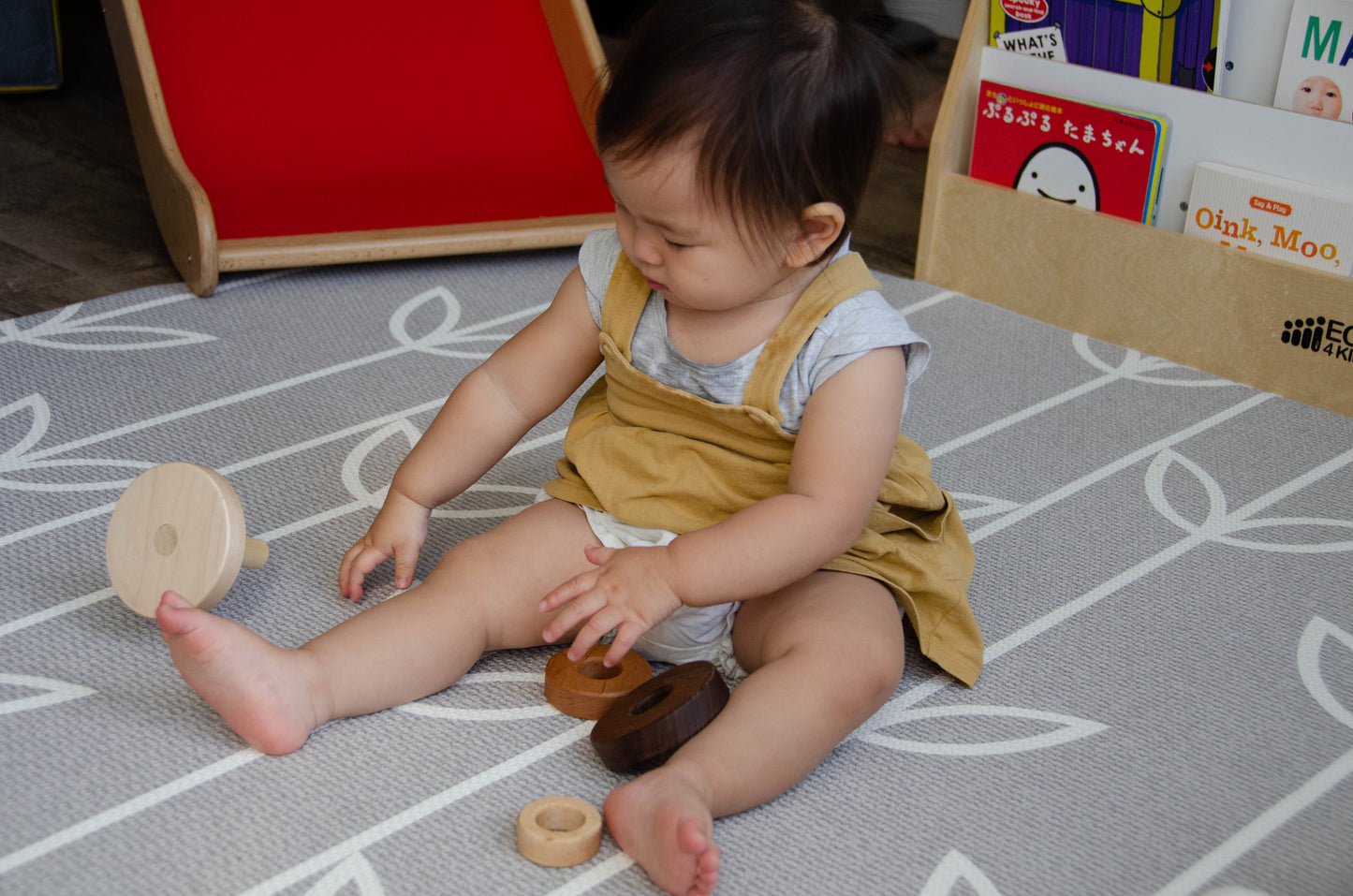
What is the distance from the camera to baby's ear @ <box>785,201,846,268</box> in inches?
26.3

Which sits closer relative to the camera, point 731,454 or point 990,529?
point 731,454

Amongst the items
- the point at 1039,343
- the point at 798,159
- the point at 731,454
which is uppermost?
the point at 798,159

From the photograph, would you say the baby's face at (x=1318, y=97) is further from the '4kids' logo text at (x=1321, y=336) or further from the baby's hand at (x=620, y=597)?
the baby's hand at (x=620, y=597)

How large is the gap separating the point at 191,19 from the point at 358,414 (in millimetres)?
615

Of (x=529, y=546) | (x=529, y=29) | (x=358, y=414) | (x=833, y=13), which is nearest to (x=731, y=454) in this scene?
(x=529, y=546)

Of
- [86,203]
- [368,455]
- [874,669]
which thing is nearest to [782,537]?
[874,669]

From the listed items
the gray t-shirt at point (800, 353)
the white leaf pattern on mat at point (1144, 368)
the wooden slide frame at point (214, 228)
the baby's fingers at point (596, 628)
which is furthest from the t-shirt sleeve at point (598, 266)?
the white leaf pattern on mat at point (1144, 368)

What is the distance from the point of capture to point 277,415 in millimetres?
1031

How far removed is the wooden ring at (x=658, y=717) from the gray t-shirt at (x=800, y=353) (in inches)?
6.2

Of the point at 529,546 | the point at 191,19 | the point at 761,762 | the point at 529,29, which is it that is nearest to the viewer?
the point at 761,762

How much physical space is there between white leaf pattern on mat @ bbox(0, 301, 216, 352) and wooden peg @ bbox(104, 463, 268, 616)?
446mm

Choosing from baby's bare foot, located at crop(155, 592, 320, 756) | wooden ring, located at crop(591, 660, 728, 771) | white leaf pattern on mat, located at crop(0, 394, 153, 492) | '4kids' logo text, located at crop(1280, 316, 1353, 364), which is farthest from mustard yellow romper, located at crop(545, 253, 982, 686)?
'4kids' logo text, located at crop(1280, 316, 1353, 364)

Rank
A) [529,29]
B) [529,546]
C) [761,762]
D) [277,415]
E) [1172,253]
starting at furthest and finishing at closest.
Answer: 1. [529,29]
2. [1172,253]
3. [277,415]
4. [529,546]
5. [761,762]

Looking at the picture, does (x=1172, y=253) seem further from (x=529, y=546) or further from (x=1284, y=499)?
(x=529, y=546)
